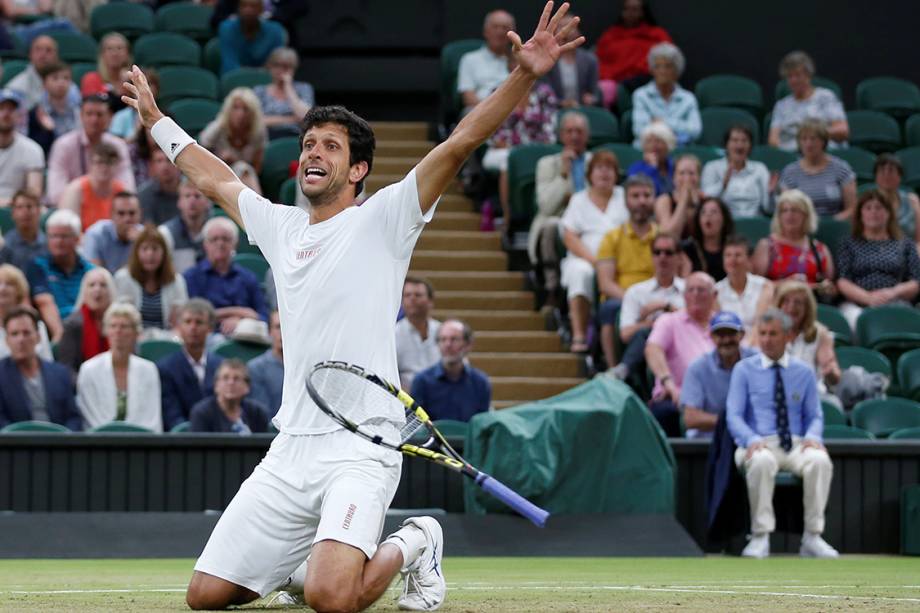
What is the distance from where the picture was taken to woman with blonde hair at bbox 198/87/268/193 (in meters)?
13.7

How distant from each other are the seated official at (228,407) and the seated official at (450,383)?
1.13m

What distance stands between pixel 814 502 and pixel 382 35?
878cm

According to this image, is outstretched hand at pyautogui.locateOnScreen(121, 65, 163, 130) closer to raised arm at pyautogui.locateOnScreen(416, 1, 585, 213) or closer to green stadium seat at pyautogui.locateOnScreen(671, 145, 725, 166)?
raised arm at pyautogui.locateOnScreen(416, 1, 585, 213)

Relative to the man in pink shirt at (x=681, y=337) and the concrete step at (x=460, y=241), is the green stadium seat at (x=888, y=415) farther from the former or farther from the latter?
the concrete step at (x=460, y=241)

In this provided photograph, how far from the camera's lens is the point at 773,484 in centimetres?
1080

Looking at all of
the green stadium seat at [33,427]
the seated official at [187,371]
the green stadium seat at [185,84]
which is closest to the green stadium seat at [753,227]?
the seated official at [187,371]

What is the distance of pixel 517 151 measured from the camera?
1431 cm

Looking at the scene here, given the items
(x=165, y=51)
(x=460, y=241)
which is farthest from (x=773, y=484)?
(x=165, y=51)

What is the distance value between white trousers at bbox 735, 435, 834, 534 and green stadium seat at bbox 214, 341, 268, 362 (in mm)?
3420

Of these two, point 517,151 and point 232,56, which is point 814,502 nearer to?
point 517,151

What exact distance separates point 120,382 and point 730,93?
782 cm

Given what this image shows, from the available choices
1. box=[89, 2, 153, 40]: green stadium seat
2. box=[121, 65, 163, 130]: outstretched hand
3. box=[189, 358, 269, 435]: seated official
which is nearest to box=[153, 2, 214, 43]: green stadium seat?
box=[89, 2, 153, 40]: green stadium seat

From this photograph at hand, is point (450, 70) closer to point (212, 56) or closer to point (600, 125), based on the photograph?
point (600, 125)

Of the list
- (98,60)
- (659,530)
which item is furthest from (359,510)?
(98,60)
